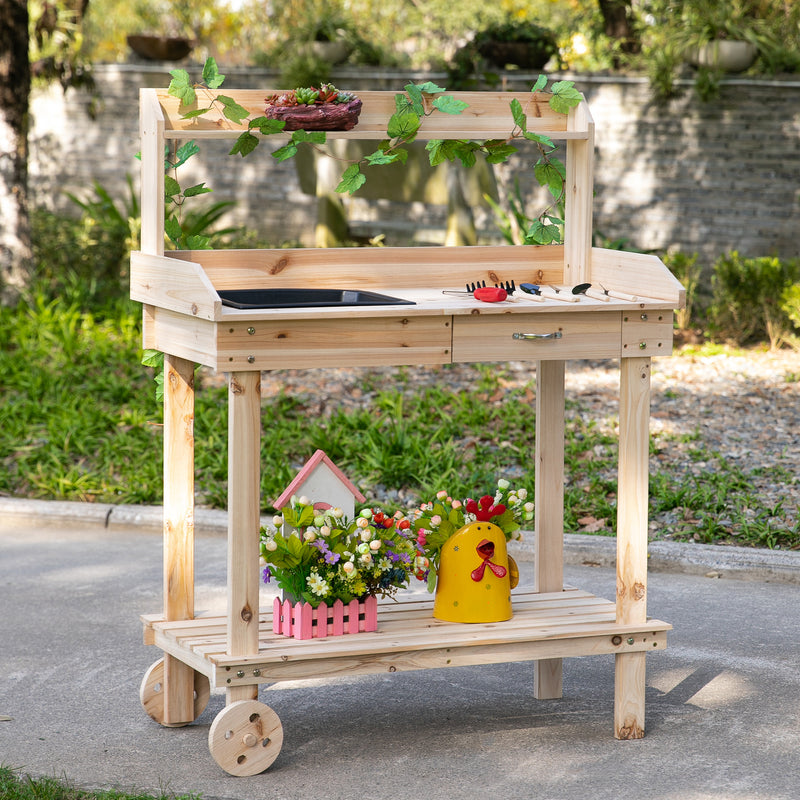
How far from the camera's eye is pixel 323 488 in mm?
3441

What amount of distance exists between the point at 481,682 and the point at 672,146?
23.7 feet

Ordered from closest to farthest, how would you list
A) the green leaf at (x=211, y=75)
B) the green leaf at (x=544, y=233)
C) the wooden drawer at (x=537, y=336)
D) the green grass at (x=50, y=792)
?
the green grass at (x=50, y=792), the wooden drawer at (x=537, y=336), the green leaf at (x=211, y=75), the green leaf at (x=544, y=233)

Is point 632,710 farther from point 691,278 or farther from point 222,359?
point 691,278

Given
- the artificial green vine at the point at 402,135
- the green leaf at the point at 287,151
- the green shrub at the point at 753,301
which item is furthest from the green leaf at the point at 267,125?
the green shrub at the point at 753,301

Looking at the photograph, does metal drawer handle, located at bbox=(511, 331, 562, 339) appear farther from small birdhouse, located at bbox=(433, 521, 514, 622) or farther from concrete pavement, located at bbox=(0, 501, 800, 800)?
concrete pavement, located at bbox=(0, 501, 800, 800)

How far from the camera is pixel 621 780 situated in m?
3.11

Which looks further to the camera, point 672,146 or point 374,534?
point 672,146

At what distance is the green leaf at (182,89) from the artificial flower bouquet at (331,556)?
44.3 inches

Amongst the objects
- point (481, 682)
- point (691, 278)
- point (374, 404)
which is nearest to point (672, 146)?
point (691, 278)

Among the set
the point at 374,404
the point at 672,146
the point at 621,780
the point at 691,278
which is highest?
the point at 672,146

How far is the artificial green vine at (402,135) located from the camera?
3246 millimetres

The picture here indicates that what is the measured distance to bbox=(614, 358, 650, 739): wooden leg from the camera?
3385 millimetres

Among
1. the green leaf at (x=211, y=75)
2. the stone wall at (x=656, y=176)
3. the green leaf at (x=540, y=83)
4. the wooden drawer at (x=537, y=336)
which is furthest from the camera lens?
the stone wall at (x=656, y=176)

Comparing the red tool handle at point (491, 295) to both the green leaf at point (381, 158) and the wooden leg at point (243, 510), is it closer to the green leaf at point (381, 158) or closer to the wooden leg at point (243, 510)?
the green leaf at point (381, 158)
